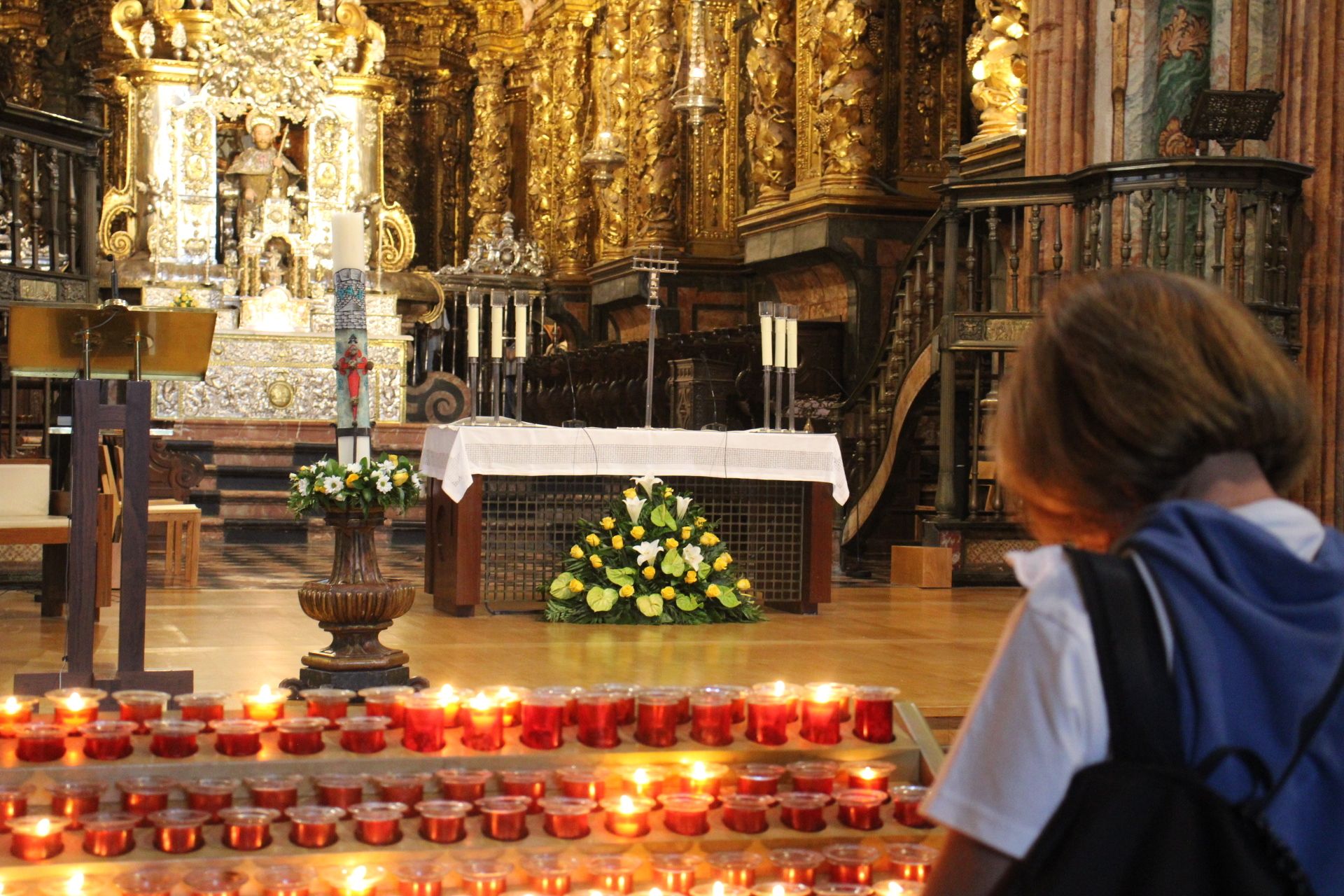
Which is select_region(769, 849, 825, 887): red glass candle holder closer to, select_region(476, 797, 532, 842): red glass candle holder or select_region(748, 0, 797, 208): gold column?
select_region(476, 797, 532, 842): red glass candle holder

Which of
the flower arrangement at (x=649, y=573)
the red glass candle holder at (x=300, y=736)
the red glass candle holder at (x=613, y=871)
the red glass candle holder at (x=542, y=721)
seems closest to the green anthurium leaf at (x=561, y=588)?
the flower arrangement at (x=649, y=573)

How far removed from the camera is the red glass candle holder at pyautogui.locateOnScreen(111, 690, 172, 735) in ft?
14.4

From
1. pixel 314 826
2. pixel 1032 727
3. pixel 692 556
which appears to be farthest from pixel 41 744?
pixel 692 556

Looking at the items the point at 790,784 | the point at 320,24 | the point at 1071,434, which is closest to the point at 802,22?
Answer: the point at 320,24

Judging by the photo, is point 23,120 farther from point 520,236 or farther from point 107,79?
point 107,79

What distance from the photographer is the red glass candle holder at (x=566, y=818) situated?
390cm

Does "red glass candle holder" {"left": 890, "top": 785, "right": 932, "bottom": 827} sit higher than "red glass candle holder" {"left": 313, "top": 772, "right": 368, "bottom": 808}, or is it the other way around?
"red glass candle holder" {"left": 313, "top": 772, "right": 368, "bottom": 808}

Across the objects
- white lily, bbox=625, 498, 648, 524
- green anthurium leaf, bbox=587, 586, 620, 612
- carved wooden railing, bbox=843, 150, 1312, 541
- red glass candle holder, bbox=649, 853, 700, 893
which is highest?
carved wooden railing, bbox=843, 150, 1312, 541

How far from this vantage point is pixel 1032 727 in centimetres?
138

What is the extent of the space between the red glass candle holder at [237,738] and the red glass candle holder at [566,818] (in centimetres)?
81

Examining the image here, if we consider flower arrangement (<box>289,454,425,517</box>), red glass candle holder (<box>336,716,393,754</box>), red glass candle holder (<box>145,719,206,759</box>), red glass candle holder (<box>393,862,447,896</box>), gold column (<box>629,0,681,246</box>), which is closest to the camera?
red glass candle holder (<box>393,862,447,896</box>)

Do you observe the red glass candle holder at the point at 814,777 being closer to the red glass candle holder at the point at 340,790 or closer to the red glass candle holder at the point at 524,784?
the red glass candle holder at the point at 524,784

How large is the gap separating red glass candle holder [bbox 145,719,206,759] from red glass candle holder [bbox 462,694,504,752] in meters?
0.67

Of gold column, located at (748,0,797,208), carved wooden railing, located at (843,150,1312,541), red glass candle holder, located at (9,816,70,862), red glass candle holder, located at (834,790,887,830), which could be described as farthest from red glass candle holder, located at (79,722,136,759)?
gold column, located at (748,0,797,208)
